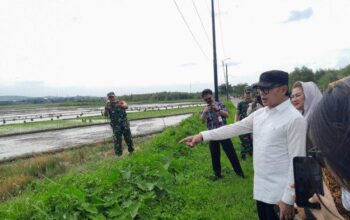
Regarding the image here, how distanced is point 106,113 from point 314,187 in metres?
10.4

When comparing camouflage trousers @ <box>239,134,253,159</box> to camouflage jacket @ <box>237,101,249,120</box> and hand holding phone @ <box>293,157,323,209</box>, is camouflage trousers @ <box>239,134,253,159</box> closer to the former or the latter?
camouflage jacket @ <box>237,101,249,120</box>

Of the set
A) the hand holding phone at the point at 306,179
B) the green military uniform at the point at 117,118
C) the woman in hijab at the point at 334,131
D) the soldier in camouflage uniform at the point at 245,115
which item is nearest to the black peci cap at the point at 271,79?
the hand holding phone at the point at 306,179

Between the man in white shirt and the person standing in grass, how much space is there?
4.00 metres

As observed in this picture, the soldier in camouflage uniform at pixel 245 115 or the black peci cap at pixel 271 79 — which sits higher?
the black peci cap at pixel 271 79

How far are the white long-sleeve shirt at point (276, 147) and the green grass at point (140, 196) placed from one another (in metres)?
2.03

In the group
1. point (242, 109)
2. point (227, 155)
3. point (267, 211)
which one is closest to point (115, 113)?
point (242, 109)

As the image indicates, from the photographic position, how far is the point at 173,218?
501cm

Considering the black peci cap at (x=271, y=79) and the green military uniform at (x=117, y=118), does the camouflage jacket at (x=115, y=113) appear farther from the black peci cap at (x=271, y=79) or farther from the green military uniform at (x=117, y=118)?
the black peci cap at (x=271, y=79)

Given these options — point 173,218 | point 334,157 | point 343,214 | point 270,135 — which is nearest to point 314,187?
point 343,214

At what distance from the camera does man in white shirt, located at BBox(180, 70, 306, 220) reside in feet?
9.37

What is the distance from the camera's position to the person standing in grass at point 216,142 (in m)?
7.22

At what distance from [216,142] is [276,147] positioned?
14.5 feet

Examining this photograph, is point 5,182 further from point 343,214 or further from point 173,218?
point 343,214

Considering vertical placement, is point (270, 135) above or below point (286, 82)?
below
